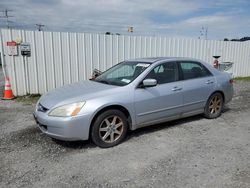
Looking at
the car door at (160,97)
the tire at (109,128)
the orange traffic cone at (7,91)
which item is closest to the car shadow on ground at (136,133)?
the tire at (109,128)

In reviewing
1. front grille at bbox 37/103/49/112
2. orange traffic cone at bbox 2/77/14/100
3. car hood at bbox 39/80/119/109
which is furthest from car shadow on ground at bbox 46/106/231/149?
orange traffic cone at bbox 2/77/14/100

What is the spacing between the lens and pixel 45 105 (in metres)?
4.06

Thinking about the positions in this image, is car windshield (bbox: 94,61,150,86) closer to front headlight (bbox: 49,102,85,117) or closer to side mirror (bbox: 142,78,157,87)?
side mirror (bbox: 142,78,157,87)

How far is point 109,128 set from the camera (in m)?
4.11

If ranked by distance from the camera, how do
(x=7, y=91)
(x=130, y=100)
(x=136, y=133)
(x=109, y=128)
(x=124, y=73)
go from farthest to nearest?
(x=7, y=91)
(x=124, y=73)
(x=136, y=133)
(x=130, y=100)
(x=109, y=128)

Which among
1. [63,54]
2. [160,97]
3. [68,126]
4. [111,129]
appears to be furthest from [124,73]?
[63,54]

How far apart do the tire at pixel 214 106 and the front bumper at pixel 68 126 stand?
10.3 ft

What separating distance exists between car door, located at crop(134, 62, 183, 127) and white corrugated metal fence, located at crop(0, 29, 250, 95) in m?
4.56

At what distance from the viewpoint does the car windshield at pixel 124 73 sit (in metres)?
4.59

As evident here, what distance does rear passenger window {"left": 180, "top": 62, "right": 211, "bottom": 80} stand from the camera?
520 centimetres

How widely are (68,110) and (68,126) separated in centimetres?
26

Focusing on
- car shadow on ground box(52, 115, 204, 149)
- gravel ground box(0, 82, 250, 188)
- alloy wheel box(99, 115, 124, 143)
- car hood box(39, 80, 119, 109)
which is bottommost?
gravel ground box(0, 82, 250, 188)

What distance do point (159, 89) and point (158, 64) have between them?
0.55 m

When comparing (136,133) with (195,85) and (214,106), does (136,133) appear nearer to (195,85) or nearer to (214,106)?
(195,85)
